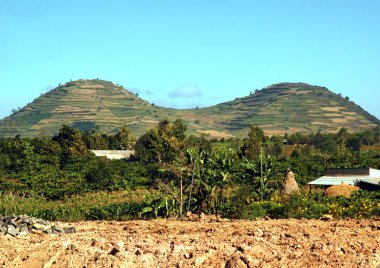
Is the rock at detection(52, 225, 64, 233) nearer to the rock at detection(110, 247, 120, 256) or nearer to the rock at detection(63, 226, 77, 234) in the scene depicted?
the rock at detection(63, 226, 77, 234)

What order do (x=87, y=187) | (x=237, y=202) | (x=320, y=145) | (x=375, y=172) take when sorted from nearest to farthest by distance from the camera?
(x=237, y=202) < (x=375, y=172) < (x=87, y=187) < (x=320, y=145)

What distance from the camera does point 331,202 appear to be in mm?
27000

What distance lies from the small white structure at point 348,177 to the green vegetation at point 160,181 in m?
2.89

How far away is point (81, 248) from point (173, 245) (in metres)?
2.33

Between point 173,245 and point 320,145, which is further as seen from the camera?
point 320,145

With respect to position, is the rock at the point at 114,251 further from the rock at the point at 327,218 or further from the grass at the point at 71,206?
the grass at the point at 71,206

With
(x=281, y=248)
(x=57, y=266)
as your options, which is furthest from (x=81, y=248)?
(x=281, y=248)

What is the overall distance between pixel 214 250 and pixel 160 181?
11688 mm

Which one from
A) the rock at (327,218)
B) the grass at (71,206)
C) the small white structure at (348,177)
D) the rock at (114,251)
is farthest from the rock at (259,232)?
the small white structure at (348,177)

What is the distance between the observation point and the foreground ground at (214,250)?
14.5 meters

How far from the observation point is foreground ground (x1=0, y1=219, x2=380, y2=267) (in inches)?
572

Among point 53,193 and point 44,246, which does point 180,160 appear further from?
point 53,193

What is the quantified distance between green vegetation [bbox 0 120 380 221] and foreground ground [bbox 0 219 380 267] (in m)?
7.41

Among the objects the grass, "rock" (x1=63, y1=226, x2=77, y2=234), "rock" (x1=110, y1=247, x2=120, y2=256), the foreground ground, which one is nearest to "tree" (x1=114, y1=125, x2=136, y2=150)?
the grass
